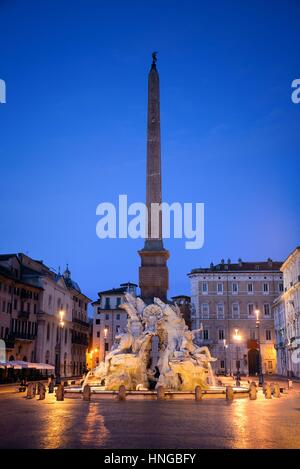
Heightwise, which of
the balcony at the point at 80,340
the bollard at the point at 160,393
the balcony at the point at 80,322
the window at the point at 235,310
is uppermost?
the window at the point at 235,310

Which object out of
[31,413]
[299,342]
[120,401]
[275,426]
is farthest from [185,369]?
[299,342]

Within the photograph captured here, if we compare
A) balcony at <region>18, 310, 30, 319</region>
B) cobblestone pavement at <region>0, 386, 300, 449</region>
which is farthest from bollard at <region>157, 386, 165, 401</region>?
balcony at <region>18, 310, 30, 319</region>

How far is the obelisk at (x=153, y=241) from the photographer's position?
98.0 ft

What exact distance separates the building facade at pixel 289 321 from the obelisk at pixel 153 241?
2647cm

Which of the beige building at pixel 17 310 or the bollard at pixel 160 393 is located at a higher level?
the beige building at pixel 17 310

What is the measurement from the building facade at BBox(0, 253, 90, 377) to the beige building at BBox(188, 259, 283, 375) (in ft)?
62.4

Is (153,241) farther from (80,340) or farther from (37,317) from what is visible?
(80,340)

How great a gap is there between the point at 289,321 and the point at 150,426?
164 ft

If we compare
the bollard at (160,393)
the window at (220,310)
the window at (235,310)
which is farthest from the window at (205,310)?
the bollard at (160,393)

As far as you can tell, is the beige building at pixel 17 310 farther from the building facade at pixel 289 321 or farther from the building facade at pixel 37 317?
the building facade at pixel 289 321

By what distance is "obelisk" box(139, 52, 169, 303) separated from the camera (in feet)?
98.0

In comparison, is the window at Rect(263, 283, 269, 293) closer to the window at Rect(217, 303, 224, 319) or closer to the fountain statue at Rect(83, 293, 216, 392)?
the window at Rect(217, 303, 224, 319)

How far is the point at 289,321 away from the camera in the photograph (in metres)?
59.8

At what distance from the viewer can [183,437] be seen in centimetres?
1138
